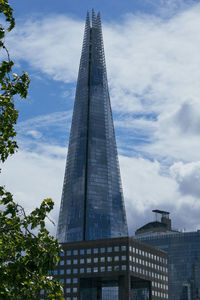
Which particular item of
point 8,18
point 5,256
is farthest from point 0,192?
point 8,18

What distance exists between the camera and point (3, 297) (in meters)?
23.1

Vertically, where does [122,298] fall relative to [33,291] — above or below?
above

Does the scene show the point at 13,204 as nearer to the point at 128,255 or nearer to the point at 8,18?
the point at 8,18

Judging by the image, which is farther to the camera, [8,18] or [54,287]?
[8,18]

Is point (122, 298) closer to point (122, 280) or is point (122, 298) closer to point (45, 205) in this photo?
point (122, 280)

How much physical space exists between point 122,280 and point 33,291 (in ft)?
591

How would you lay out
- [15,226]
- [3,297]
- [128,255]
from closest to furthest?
[3,297] → [15,226] → [128,255]

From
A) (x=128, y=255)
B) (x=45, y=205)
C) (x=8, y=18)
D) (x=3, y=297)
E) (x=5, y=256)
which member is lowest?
(x=3, y=297)

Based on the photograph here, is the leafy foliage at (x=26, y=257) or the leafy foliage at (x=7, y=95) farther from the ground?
the leafy foliage at (x=7, y=95)

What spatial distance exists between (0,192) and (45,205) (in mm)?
2197

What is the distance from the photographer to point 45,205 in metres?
25.1

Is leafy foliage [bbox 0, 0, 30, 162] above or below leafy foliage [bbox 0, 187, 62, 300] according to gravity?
above

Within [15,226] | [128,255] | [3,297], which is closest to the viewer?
[3,297]

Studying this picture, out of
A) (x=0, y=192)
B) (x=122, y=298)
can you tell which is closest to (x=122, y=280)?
(x=122, y=298)
